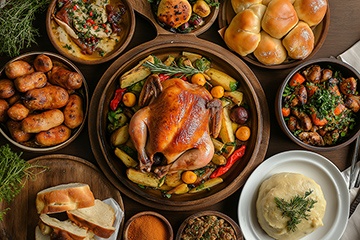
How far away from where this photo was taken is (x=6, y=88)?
2631 millimetres

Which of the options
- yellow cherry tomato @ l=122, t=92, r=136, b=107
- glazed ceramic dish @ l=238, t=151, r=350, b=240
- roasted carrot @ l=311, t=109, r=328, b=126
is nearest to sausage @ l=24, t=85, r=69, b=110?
yellow cherry tomato @ l=122, t=92, r=136, b=107

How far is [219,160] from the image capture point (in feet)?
9.07

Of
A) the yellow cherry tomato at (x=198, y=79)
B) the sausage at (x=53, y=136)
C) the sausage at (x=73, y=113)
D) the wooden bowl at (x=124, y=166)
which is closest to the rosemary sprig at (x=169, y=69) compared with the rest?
the yellow cherry tomato at (x=198, y=79)

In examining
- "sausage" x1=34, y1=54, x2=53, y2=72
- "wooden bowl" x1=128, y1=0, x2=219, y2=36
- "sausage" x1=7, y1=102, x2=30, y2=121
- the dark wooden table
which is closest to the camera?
"sausage" x1=7, y1=102, x2=30, y2=121

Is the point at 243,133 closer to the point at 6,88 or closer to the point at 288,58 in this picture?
the point at 288,58

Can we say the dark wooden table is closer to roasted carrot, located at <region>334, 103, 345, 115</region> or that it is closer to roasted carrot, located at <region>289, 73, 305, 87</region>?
roasted carrot, located at <region>289, 73, 305, 87</region>

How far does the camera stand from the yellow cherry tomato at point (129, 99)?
2.71m

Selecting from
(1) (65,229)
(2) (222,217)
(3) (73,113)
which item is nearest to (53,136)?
(3) (73,113)

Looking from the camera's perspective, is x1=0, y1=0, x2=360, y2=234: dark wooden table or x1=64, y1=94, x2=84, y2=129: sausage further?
x1=0, y1=0, x2=360, y2=234: dark wooden table

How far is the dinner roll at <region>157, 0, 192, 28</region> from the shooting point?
2652 millimetres

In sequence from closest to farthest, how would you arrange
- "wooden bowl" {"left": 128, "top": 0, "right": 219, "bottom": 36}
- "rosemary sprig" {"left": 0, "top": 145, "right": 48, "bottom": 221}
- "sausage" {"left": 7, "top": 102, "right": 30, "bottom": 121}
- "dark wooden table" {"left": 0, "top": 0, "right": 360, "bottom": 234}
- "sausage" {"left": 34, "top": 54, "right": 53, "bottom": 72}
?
"rosemary sprig" {"left": 0, "top": 145, "right": 48, "bottom": 221} < "sausage" {"left": 7, "top": 102, "right": 30, "bottom": 121} < "sausage" {"left": 34, "top": 54, "right": 53, "bottom": 72} < "wooden bowl" {"left": 128, "top": 0, "right": 219, "bottom": 36} < "dark wooden table" {"left": 0, "top": 0, "right": 360, "bottom": 234}

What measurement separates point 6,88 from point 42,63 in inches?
14.8

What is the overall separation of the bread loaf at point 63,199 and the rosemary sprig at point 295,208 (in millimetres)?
1657

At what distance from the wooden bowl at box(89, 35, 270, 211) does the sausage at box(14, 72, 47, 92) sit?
0.48 metres
